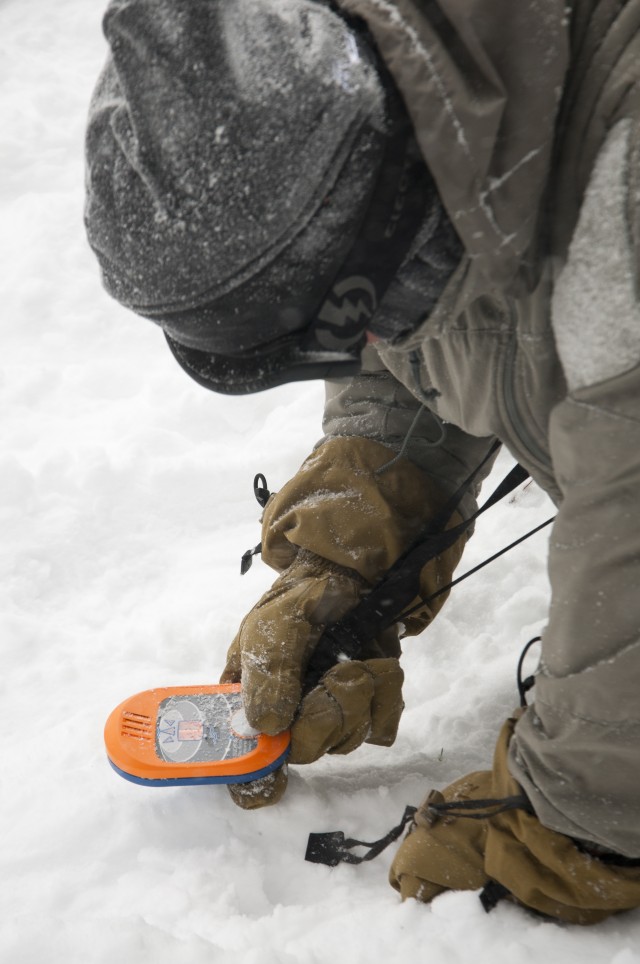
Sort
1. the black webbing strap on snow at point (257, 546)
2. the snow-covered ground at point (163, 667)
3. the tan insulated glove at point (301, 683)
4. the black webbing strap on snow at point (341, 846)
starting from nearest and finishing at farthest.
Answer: the snow-covered ground at point (163, 667)
the black webbing strap on snow at point (341, 846)
the tan insulated glove at point (301, 683)
the black webbing strap on snow at point (257, 546)

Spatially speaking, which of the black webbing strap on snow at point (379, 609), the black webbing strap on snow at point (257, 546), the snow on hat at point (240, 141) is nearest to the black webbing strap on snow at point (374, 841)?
the black webbing strap on snow at point (379, 609)

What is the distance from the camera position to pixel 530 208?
87 cm

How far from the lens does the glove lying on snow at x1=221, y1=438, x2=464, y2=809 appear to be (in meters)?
1.56

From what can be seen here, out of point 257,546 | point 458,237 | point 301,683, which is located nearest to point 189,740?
point 301,683

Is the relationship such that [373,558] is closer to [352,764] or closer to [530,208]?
[352,764]

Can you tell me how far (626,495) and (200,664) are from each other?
134 centimetres

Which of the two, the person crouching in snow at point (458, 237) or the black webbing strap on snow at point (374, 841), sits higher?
the person crouching in snow at point (458, 237)

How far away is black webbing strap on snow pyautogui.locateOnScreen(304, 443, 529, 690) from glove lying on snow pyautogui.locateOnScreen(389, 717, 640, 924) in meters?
0.37

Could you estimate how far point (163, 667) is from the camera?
1986 mm

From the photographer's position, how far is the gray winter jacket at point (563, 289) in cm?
80

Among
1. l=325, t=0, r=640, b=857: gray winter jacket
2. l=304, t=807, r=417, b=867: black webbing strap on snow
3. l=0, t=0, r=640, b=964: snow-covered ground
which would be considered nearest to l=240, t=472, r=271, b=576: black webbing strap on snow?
l=0, t=0, r=640, b=964: snow-covered ground

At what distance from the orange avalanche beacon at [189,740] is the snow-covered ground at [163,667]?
8 centimetres

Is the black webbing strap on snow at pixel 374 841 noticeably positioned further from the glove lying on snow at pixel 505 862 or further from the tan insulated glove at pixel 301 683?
the tan insulated glove at pixel 301 683

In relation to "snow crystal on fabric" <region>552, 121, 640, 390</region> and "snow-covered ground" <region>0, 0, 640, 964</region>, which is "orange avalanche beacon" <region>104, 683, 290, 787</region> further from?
"snow crystal on fabric" <region>552, 121, 640, 390</region>
